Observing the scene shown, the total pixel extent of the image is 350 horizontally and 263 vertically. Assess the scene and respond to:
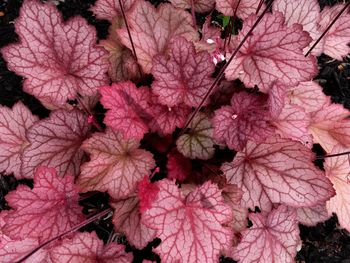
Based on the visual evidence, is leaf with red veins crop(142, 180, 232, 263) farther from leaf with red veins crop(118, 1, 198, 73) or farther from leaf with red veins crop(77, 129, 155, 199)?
leaf with red veins crop(118, 1, 198, 73)

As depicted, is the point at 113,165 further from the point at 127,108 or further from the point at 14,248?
the point at 14,248

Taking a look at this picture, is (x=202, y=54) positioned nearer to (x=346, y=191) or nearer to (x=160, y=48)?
(x=160, y=48)

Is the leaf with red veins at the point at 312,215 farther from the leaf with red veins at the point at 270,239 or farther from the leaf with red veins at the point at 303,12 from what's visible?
the leaf with red veins at the point at 303,12

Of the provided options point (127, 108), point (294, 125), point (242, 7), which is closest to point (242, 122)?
point (294, 125)

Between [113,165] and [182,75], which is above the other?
[182,75]

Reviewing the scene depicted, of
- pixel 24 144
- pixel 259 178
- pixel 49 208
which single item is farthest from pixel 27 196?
pixel 259 178

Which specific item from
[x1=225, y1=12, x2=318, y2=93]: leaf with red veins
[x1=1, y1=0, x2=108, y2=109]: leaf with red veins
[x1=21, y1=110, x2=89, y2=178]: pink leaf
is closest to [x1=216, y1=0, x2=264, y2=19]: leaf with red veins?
[x1=225, y1=12, x2=318, y2=93]: leaf with red veins
